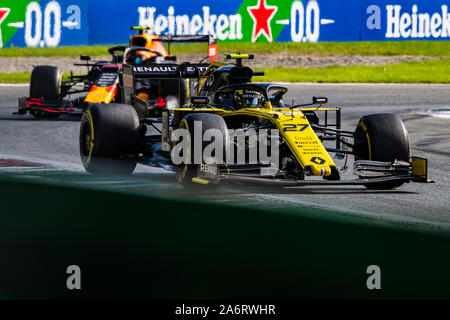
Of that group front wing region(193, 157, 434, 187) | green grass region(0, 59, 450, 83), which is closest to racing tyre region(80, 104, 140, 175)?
front wing region(193, 157, 434, 187)

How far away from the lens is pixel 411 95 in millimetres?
18969

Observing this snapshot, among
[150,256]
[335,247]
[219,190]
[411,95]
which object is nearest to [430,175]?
[219,190]

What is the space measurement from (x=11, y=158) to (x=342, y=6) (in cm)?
1541

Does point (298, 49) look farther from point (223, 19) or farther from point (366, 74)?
point (223, 19)

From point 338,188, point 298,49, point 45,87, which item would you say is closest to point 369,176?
point 338,188

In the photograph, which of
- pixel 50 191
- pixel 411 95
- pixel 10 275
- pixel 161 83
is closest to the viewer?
pixel 10 275

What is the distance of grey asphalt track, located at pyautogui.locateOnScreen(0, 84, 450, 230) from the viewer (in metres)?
7.15

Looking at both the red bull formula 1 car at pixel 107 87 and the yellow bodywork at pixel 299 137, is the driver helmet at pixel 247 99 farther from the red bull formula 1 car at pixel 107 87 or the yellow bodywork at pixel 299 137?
the red bull formula 1 car at pixel 107 87

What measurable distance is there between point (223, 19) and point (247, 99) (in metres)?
15.3

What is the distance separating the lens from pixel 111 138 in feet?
28.1
